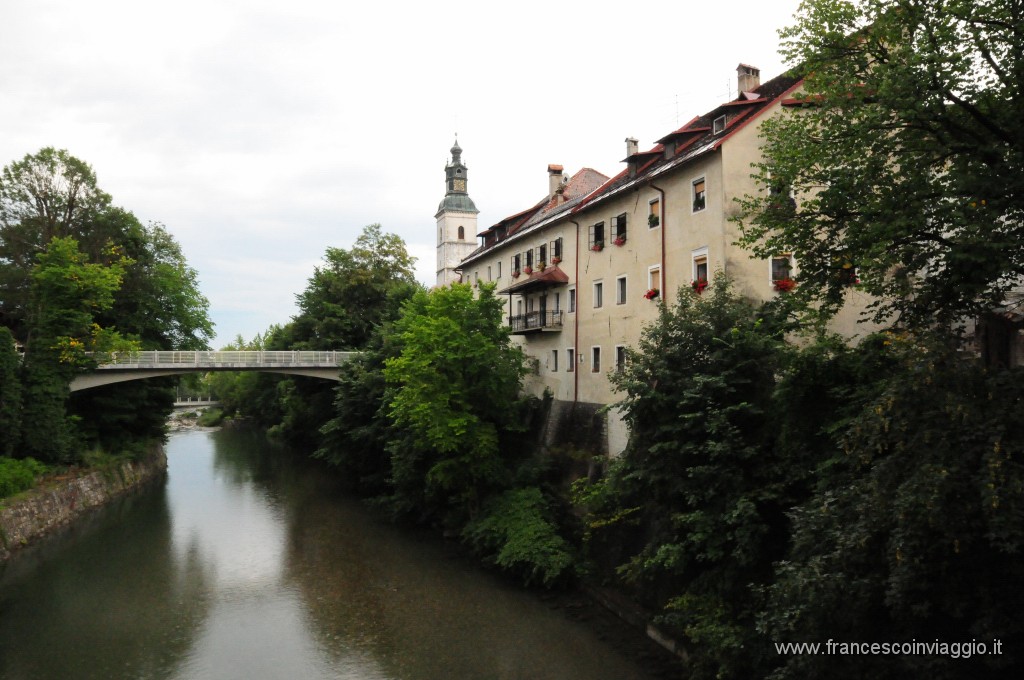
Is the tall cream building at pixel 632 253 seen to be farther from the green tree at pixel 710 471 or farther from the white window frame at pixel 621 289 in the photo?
the green tree at pixel 710 471

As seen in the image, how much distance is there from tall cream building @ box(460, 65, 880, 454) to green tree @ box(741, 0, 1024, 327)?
138 inches

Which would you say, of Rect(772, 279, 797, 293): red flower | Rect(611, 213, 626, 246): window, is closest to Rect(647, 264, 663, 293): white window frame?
Rect(611, 213, 626, 246): window

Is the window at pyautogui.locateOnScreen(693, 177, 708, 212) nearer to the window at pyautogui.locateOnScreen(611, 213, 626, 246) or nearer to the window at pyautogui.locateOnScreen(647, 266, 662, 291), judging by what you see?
the window at pyautogui.locateOnScreen(647, 266, 662, 291)

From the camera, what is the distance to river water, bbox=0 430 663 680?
52.8 ft

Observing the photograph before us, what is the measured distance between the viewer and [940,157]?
11.0 metres

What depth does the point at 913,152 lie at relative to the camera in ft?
37.0

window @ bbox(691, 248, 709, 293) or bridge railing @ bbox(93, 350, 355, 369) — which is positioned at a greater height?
window @ bbox(691, 248, 709, 293)

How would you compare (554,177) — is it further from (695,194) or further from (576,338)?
(695,194)

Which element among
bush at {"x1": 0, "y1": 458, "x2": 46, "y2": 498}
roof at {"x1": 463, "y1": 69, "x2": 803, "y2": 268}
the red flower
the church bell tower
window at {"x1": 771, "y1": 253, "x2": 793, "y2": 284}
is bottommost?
bush at {"x1": 0, "y1": 458, "x2": 46, "y2": 498}

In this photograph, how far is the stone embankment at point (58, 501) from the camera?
2461 cm

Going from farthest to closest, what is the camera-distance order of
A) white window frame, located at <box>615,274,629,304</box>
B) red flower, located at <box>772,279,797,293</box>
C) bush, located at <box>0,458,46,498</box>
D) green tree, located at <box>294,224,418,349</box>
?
green tree, located at <box>294,224,418,349</box>, bush, located at <box>0,458,46,498</box>, white window frame, located at <box>615,274,629,304</box>, red flower, located at <box>772,279,797,293</box>

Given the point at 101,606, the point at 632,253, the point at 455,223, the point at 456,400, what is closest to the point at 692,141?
the point at 632,253

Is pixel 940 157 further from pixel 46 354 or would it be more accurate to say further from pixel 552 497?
pixel 46 354

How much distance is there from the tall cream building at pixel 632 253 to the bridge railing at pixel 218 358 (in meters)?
11.6
